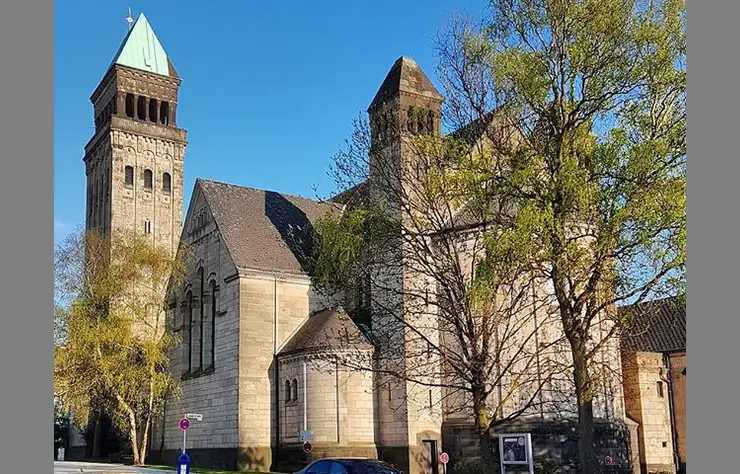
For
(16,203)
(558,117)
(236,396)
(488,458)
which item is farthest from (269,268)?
(16,203)

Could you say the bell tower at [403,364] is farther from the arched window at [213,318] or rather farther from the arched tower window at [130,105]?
the arched tower window at [130,105]

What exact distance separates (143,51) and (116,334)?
26368 millimetres

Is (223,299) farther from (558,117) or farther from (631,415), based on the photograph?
(558,117)

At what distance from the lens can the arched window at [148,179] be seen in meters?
52.6

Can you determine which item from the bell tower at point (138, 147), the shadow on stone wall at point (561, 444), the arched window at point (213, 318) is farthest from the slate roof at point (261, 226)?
the bell tower at point (138, 147)

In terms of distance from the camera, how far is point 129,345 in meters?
36.3

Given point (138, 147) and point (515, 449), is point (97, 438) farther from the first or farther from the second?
point (515, 449)

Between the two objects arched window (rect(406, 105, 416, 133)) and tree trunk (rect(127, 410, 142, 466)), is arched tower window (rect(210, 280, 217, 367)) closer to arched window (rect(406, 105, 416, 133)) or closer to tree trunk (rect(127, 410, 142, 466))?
tree trunk (rect(127, 410, 142, 466))

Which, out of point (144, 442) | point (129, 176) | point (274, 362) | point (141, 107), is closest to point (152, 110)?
point (141, 107)

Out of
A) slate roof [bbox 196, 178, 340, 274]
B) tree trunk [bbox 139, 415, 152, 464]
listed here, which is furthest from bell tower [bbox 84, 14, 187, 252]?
tree trunk [bbox 139, 415, 152, 464]

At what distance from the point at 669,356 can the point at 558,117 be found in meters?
23.9

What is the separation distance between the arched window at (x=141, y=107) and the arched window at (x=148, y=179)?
3.90 meters

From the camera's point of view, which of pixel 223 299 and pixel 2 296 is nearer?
pixel 2 296

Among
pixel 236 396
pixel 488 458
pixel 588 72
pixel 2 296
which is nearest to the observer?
pixel 2 296
